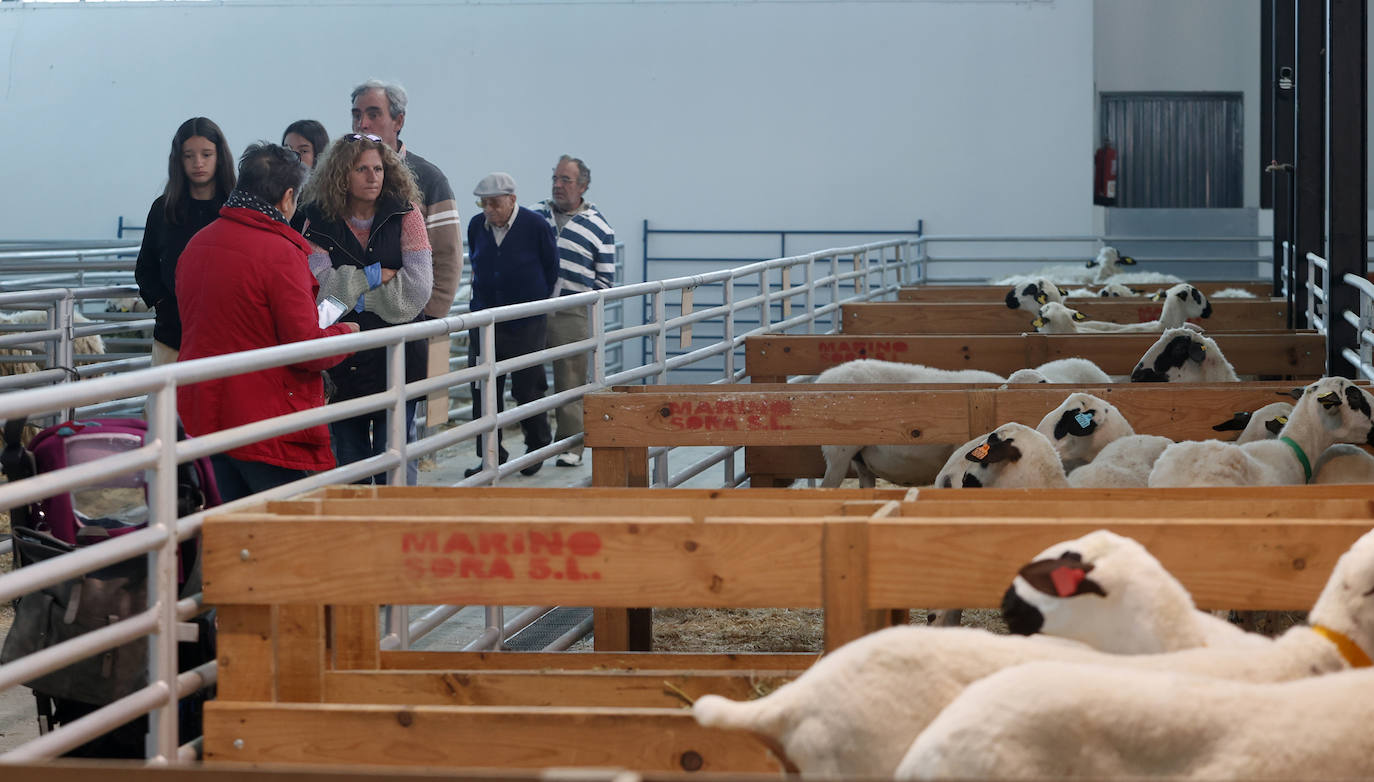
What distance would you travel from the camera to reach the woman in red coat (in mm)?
3686

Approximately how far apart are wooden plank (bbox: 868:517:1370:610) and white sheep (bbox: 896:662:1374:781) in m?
0.65


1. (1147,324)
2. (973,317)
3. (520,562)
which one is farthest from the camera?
(973,317)

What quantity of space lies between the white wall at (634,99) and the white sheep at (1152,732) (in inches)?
535

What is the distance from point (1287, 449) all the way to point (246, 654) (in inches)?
123

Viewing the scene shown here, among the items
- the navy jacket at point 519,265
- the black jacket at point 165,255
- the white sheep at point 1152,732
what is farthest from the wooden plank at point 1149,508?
the navy jacket at point 519,265

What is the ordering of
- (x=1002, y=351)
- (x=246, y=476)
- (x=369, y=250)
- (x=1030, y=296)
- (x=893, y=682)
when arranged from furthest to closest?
1. (x=1030, y=296)
2. (x=1002, y=351)
3. (x=369, y=250)
4. (x=246, y=476)
5. (x=893, y=682)

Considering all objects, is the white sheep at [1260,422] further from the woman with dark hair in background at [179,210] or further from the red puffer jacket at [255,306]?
the woman with dark hair in background at [179,210]

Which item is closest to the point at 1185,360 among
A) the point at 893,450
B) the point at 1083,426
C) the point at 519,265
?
the point at 893,450

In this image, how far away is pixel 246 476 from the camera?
3.67 metres

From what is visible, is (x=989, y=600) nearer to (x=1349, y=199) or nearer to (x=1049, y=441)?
(x=1049, y=441)

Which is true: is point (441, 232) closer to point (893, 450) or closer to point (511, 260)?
point (893, 450)

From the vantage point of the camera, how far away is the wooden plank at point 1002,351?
21.6ft

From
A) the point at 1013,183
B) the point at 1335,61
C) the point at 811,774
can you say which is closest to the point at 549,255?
the point at 1335,61

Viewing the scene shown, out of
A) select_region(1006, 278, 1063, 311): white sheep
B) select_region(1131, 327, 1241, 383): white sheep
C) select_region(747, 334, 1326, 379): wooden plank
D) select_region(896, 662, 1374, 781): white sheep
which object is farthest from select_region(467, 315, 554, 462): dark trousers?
select_region(896, 662, 1374, 781): white sheep
